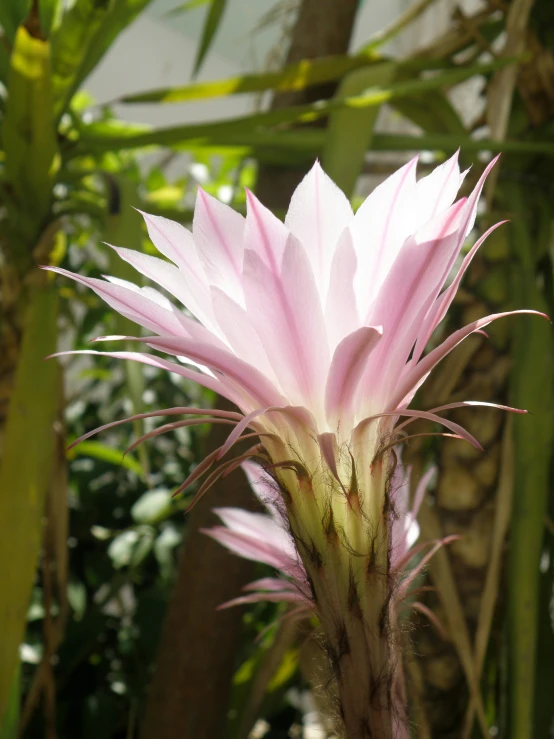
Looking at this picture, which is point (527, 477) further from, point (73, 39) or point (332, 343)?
point (73, 39)

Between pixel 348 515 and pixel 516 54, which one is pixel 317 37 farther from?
pixel 348 515

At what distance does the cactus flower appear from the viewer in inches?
6.9

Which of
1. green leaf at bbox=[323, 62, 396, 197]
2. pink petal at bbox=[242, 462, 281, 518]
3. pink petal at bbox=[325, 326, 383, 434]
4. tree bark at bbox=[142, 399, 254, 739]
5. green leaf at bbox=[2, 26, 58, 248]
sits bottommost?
tree bark at bbox=[142, 399, 254, 739]

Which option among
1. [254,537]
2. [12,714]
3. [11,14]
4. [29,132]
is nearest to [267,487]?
[254,537]

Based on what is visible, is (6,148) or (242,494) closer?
(6,148)

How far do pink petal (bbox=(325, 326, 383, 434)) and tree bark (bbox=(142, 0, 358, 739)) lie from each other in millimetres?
396

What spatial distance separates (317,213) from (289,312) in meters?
0.04

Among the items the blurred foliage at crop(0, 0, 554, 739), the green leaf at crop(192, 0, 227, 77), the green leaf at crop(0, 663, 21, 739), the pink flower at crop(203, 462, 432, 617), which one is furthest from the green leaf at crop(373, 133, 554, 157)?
the green leaf at crop(0, 663, 21, 739)

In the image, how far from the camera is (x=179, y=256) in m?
0.20

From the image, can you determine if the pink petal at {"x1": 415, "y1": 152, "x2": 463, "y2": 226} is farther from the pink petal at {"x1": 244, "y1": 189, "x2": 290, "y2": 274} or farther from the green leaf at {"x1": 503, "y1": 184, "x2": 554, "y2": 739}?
the green leaf at {"x1": 503, "y1": 184, "x2": 554, "y2": 739}

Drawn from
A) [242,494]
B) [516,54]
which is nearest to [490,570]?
[242,494]

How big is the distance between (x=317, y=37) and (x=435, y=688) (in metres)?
0.59

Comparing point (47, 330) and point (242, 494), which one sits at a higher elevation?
point (47, 330)

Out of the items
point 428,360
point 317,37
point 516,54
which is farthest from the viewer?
point 317,37
